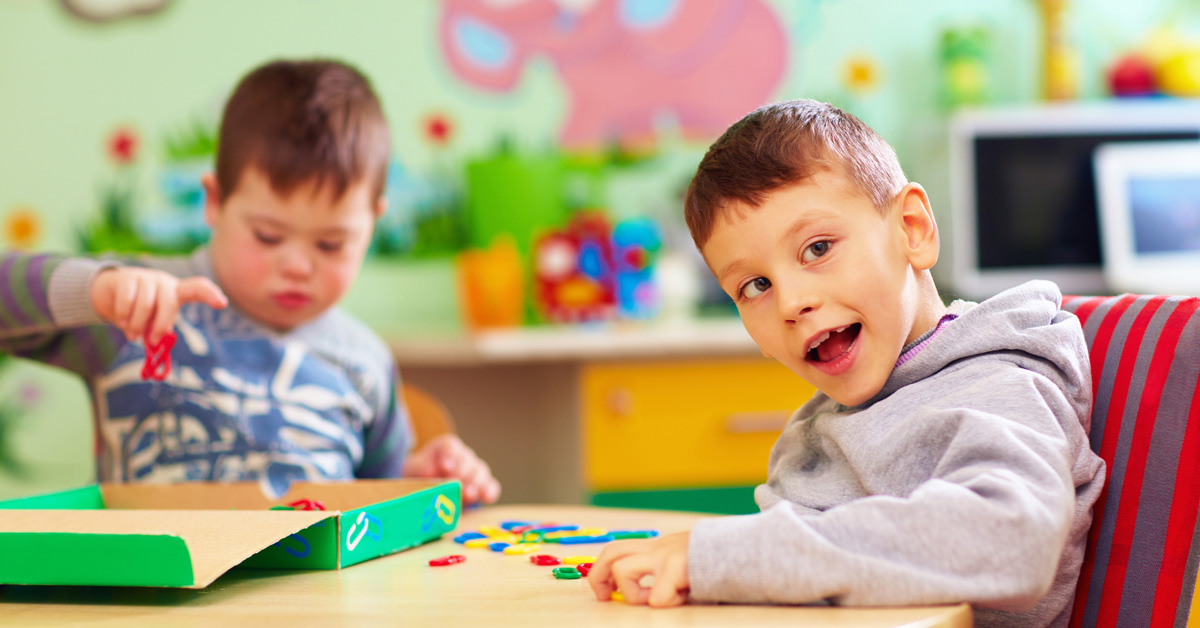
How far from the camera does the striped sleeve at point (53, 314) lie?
989 mm

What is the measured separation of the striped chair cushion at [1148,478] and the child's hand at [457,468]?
1.75ft

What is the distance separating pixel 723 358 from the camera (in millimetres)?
2037

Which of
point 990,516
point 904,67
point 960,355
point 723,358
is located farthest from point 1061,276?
point 990,516

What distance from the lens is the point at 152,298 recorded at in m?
0.90

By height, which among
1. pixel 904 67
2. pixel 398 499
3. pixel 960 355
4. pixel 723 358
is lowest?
pixel 723 358

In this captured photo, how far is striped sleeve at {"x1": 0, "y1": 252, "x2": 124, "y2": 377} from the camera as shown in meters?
0.99

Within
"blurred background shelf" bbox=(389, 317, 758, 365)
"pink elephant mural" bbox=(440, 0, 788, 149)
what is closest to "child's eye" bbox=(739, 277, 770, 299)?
"blurred background shelf" bbox=(389, 317, 758, 365)

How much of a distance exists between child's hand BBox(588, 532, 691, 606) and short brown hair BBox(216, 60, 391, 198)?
2.15ft

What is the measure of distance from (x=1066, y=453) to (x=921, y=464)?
84mm

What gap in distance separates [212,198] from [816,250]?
0.78 metres

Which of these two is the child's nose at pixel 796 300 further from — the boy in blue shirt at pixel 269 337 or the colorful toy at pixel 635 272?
the colorful toy at pixel 635 272

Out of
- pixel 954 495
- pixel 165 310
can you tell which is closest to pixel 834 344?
pixel 954 495

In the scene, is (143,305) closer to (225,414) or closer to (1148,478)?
(225,414)

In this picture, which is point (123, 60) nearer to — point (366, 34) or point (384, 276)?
point (366, 34)
